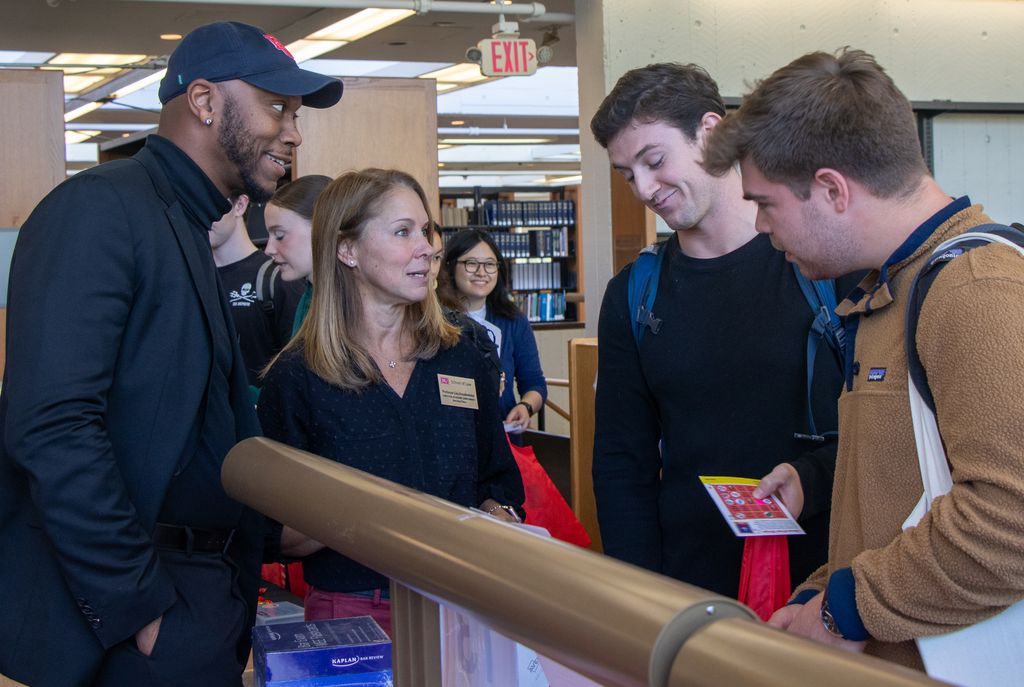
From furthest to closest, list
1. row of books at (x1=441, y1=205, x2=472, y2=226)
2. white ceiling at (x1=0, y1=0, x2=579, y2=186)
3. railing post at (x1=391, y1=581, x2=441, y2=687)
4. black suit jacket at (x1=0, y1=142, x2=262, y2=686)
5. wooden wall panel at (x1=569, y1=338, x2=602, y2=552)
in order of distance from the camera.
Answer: row of books at (x1=441, y1=205, x2=472, y2=226)
white ceiling at (x1=0, y1=0, x2=579, y2=186)
wooden wall panel at (x1=569, y1=338, x2=602, y2=552)
black suit jacket at (x1=0, y1=142, x2=262, y2=686)
railing post at (x1=391, y1=581, x2=441, y2=687)

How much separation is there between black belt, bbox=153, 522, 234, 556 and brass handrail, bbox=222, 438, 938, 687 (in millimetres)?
676

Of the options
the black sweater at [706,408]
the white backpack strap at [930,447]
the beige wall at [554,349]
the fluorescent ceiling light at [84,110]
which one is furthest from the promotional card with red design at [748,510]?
the fluorescent ceiling light at [84,110]

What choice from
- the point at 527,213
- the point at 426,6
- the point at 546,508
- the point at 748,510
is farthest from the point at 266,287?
the point at 527,213

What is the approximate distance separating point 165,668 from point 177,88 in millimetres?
875

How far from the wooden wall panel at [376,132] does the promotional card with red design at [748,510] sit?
3.92m

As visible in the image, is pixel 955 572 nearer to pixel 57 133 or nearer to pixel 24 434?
pixel 24 434

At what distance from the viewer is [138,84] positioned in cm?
1072

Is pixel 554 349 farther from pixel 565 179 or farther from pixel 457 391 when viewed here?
pixel 565 179

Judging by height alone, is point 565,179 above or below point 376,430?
above

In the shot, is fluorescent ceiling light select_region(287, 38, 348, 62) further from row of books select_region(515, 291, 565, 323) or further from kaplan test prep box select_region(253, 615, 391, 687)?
kaplan test prep box select_region(253, 615, 391, 687)

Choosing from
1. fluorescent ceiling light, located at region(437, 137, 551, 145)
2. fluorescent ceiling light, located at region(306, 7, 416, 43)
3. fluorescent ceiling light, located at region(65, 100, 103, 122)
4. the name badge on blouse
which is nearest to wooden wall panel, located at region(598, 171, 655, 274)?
fluorescent ceiling light, located at region(306, 7, 416, 43)

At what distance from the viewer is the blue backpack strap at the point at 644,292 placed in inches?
77.9

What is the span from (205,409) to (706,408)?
2.82 ft

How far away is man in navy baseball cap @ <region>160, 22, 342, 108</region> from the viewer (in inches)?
65.7
